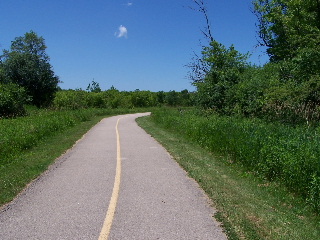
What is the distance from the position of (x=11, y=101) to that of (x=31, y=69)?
15.2 metres

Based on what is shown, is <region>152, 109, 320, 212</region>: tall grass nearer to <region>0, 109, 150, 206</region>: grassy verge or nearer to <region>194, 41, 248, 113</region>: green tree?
<region>0, 109, 150, 206</region>: grassy verge

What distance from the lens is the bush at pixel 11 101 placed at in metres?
31.4

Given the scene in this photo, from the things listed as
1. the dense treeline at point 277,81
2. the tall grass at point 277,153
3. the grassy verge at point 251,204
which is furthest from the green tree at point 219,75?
the grassy verge at point 251,204

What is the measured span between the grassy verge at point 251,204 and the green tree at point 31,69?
3785 centimetres

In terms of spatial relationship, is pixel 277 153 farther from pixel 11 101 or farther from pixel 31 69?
pixel 31 69

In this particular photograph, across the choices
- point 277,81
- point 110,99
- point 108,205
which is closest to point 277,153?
point 108,205

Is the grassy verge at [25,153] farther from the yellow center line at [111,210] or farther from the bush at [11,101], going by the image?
the bush at [11,101]

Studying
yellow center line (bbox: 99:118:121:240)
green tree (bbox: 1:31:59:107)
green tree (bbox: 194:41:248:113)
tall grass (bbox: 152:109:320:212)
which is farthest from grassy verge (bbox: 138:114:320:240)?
green tree (bbox: 1:31:59:107)

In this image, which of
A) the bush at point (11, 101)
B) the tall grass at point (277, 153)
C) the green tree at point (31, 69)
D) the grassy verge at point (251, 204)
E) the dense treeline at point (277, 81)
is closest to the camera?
the grassy verge at point (251, 204)

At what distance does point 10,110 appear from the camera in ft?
107

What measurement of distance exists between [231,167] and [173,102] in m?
75.9

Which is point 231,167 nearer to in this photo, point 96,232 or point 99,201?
point 99,201

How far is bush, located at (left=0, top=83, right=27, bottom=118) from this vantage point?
31395 mm

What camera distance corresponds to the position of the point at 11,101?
32.3 metres
